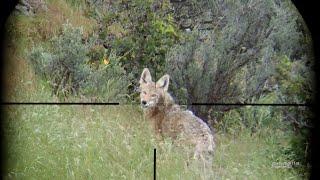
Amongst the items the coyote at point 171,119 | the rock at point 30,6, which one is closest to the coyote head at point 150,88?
the coyote at point 171,119

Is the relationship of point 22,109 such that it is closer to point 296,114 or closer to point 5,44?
point 5,44

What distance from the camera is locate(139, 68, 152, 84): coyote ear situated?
319 cm

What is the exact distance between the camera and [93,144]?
319cm

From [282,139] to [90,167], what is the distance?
0.86 m

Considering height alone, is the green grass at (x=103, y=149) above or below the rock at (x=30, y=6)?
below

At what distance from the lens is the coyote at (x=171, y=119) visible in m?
3.20

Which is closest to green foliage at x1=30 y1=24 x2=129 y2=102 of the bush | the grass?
the grass

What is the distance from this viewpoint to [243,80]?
10.6 feet

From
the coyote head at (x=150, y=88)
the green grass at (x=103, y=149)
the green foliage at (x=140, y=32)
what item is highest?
the green foliage at (x=140, y=32)

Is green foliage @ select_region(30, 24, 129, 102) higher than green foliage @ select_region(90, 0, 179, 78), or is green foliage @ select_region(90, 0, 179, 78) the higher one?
green foliage @ select_region(90, 0, 179, 78)

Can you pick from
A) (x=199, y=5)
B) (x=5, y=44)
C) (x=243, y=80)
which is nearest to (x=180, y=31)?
(x=199, y=5)

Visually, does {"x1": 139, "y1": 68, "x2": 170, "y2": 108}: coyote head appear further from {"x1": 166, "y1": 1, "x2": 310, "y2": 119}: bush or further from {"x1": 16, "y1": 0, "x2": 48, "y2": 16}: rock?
{"x1": 16, "y1": 0, "x2": 48, "y2": 16}: rock

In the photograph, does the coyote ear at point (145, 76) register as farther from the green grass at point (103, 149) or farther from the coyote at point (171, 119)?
the green grass at point (103, 149)

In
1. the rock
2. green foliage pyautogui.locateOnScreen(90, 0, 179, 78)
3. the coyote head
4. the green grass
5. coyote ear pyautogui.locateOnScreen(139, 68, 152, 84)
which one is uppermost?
the rock
